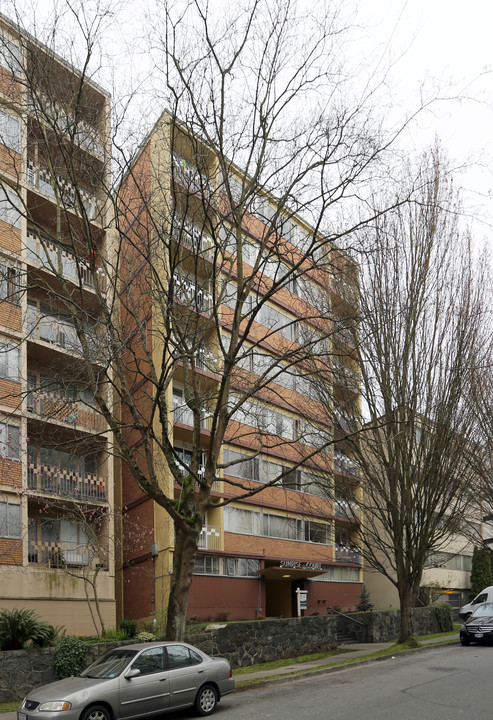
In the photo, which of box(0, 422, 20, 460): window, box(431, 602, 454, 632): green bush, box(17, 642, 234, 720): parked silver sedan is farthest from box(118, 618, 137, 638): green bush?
box(431, 602, 454, 632): green bush

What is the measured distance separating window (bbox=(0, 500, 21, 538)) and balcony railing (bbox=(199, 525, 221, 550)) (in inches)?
351

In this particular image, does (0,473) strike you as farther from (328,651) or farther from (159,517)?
(328,651)

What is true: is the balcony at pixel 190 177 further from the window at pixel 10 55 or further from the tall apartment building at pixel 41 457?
the tall apartment building at pixel 41 457

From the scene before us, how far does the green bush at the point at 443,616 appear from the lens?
3119 cm

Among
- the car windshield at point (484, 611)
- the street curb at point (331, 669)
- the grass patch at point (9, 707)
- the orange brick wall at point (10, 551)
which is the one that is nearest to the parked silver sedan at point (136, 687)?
the grass patch at point (9, 707)

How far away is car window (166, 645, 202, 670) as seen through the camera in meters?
12.2

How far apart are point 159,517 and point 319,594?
1276 cm

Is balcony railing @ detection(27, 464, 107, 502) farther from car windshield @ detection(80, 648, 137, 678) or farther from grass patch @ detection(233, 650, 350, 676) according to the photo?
car windshield @ detection(80, 648, 137, 678)

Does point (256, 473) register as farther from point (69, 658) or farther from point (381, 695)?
point (381, 695)

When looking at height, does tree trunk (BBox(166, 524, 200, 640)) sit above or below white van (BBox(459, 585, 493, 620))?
above

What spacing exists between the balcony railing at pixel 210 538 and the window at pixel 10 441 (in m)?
9.32

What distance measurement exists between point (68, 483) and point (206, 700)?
521 inches

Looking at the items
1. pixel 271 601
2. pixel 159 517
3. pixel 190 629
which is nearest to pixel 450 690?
pixel 190 629

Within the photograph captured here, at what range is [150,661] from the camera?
1199 cm
